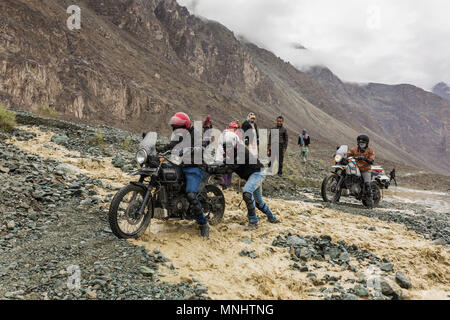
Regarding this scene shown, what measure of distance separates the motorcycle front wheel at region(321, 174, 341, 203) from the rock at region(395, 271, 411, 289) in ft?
16.3

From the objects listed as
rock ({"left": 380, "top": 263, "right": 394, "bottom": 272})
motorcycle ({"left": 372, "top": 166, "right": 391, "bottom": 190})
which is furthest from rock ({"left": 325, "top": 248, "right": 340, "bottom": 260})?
motorcycle ({"left": 372, "top": 166, "right": 391, "bottom": 190})

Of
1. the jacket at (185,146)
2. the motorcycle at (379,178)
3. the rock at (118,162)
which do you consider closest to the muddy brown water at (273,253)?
the jacket at (185,146)

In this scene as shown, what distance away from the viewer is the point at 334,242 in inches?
209

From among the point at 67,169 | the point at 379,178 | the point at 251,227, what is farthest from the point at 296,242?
the point at 379,178

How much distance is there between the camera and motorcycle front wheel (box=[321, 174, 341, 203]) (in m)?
9.00

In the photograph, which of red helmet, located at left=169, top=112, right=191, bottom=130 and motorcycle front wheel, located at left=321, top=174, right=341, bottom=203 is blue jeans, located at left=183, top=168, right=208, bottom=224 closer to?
red helmet, located at left=169, top=112, right=191, bottom=130

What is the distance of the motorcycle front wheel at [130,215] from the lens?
13.6 feet

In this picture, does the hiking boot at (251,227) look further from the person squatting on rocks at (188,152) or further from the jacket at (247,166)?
the person squatting on rocks at (188,152)

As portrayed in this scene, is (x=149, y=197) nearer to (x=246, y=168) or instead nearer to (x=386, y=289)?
(x=246, y=168)

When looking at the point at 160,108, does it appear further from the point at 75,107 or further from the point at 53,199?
the point at 53,199

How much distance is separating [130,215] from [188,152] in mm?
1250

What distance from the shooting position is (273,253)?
4.71 meters
